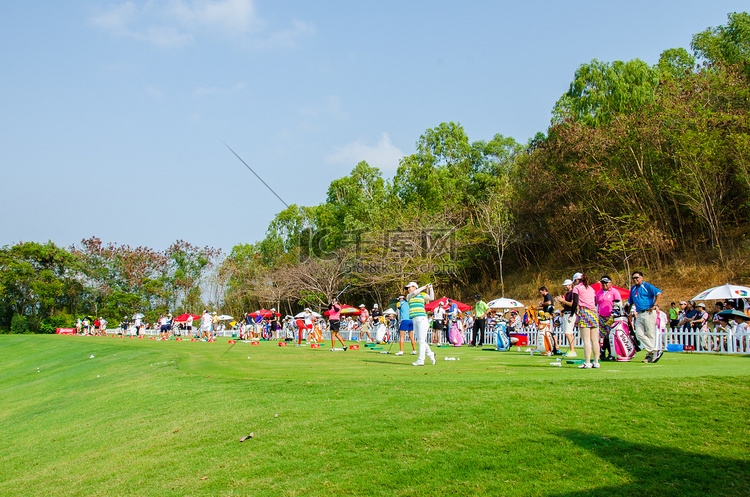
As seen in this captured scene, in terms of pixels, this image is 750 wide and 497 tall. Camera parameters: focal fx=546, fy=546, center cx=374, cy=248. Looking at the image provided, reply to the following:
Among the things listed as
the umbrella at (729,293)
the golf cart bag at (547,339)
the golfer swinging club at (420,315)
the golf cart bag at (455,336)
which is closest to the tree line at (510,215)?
the umbrella at (729,293)

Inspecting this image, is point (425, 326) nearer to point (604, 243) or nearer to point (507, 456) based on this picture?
point (507, 456)

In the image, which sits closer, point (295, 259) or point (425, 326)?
point (425, 326)

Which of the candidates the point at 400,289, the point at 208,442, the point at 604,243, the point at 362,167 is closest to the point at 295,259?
the point at 362,167

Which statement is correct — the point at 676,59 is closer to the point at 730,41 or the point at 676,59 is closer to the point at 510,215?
the point at 730,41

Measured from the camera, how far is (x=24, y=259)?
65312 millimetres

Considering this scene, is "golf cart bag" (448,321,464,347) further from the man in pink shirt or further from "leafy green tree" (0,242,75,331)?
"leafy green tree" (0,242,75,331)

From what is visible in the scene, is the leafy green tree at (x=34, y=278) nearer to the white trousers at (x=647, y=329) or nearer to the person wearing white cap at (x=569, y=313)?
the person wearing white cap at (x=569, y=313)

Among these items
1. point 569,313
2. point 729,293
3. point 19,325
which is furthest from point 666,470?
point 19,325

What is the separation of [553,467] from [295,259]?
58.9m

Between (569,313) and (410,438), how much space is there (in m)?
9.25

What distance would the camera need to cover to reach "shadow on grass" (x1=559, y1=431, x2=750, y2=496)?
15.4 ft

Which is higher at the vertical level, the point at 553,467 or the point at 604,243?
the point at 604,243

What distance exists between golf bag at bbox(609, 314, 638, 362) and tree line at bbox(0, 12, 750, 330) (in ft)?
56.9

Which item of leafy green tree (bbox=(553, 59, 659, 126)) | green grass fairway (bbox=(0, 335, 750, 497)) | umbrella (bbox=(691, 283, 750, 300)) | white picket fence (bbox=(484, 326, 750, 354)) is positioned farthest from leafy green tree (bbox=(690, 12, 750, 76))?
green grass fairway (bbox=(0, 335, 750, 497))
